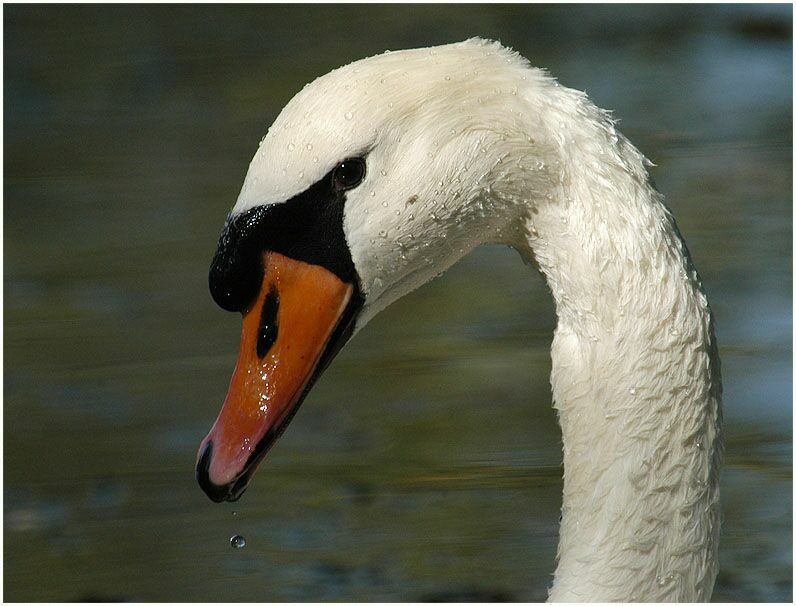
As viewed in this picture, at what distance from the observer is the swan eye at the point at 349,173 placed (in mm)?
3018

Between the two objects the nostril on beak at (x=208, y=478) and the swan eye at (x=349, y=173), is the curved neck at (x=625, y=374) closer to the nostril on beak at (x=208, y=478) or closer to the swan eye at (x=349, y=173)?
the swan eye at (x=349, y=173)

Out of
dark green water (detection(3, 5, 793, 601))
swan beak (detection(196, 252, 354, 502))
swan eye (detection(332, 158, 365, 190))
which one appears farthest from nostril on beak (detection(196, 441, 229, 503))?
dark green water (detection(3, 5, 793, 601))

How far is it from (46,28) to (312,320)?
26.4 feet

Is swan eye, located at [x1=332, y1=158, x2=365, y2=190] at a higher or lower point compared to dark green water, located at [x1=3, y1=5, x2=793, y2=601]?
higher

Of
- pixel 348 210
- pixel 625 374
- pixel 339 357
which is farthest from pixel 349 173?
pixel 339 357

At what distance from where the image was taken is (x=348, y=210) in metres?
3.10

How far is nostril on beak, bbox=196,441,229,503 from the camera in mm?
3215

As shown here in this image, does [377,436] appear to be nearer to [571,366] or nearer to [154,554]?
[154,554]

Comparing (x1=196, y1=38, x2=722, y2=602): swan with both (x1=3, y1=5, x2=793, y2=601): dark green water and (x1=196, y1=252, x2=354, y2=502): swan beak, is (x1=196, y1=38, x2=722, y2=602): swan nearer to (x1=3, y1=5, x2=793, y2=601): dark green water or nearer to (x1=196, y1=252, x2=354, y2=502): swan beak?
(x1=196, y1=252, x2=354, y2=502): swan beak

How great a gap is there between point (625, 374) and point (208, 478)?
0.96m

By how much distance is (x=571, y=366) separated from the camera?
10.3 ft

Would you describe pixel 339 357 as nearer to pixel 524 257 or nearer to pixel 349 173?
pixel 524 257

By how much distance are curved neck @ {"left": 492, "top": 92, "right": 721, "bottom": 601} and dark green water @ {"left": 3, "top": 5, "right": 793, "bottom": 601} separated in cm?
246

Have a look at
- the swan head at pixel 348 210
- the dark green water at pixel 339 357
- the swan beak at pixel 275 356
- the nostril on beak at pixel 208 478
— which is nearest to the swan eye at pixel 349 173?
the swan head at pixel 348 210
